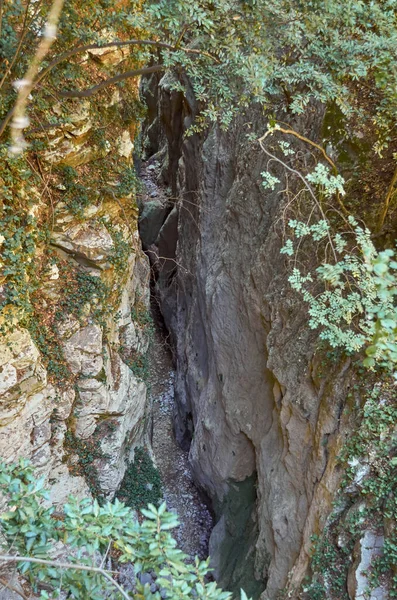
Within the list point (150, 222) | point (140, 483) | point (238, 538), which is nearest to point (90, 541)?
point (238, 538)

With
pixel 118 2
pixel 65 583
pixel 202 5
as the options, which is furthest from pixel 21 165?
pixel 65 583

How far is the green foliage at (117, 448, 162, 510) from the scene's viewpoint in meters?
8.48

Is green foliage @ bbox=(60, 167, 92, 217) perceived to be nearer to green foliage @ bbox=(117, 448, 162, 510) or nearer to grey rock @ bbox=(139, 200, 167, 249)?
green foliage @ bbox=(117, 448, 162, 510)

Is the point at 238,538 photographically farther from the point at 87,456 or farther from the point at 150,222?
the point at 150,222

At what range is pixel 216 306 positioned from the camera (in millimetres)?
8344

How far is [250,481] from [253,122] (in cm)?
716

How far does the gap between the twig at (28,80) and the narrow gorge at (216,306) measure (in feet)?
0.12

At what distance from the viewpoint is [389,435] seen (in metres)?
4.12

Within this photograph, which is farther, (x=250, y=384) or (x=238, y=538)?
(x=238, y=538)

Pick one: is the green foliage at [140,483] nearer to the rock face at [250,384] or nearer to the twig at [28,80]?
the rock face at [250,384]

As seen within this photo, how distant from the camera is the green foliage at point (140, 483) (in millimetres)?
8484

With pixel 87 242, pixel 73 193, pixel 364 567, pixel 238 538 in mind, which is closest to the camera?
pixel 364 567

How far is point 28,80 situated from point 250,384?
6083 millimetres

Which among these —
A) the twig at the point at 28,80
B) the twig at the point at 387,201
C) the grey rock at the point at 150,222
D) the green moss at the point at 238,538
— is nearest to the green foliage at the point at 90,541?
the twig at the point at 28,80
